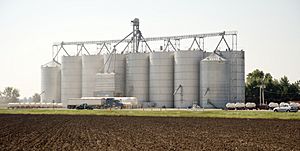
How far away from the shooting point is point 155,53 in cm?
12512

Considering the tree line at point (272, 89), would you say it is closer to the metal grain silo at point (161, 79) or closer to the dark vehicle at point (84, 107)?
the metal grain silo at point (161, 79)

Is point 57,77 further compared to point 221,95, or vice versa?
point 57,77

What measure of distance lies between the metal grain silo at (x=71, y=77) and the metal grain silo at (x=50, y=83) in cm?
498

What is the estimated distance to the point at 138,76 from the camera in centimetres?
12612

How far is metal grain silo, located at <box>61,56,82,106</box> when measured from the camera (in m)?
138

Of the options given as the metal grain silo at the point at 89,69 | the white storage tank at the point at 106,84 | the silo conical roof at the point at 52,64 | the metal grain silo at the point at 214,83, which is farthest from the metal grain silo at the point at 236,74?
the silo conical roof at the point at 52,64

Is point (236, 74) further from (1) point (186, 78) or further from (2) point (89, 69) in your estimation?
(2) point (89, 69)

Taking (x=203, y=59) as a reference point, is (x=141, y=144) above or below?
below

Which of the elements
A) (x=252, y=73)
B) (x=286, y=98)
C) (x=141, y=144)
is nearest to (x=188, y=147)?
(x=141, y=144)

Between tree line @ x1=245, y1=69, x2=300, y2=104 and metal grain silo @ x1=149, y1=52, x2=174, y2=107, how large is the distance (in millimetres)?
33426

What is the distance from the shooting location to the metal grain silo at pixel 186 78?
384ft

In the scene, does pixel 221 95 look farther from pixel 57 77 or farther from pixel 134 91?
pixel 57 77

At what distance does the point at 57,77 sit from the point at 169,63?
133 ft

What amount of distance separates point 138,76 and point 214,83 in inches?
891
